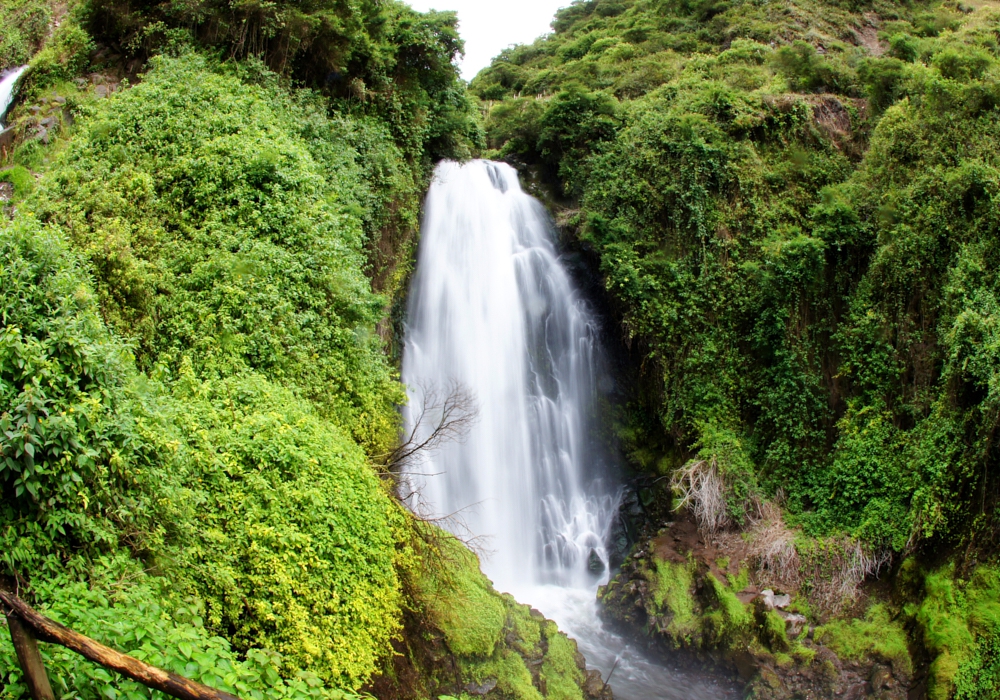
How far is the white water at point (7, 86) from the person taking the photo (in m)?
11.2

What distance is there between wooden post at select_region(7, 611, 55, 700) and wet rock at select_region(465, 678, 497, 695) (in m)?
5.70

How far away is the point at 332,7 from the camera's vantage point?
12.5 metres

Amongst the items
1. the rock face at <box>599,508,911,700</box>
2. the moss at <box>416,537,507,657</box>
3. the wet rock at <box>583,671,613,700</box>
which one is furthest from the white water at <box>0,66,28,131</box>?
the rock face at <box>599,508,911,700</box>

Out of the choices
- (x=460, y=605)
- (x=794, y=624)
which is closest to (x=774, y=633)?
(x=794, y=624)

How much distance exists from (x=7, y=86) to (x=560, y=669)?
1380cm

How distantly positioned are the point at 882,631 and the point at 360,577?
866 centimetres

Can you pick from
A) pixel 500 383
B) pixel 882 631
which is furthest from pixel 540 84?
pixel 882 631

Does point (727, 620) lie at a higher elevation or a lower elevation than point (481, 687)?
higher

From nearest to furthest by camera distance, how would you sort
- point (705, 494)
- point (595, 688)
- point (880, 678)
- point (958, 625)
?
point (958, 625), point (595, 688), point (880, 678), point (705, 494)

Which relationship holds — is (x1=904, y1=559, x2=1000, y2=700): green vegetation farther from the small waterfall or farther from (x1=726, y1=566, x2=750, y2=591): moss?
the small waterfall

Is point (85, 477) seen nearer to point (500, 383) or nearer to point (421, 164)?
point (500, 383)

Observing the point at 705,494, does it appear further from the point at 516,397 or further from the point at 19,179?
the point at 19,179

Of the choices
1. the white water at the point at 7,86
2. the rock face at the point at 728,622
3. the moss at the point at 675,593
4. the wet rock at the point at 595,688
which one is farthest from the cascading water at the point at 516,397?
the white water at the point at 7,86

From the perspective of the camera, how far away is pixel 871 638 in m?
10.4
